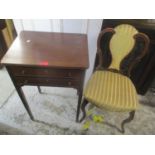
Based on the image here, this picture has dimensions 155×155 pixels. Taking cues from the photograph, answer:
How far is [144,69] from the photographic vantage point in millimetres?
1494

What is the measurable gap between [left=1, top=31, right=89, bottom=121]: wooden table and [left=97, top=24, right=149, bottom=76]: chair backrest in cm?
26

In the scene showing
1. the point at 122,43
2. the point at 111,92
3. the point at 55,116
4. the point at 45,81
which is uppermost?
the point at 122,43

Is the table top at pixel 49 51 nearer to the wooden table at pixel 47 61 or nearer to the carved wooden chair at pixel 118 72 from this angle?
the wooden table at pixel 47 61

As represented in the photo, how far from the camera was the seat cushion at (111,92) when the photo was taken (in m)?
1.09

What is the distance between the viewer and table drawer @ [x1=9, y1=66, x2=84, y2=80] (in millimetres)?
920

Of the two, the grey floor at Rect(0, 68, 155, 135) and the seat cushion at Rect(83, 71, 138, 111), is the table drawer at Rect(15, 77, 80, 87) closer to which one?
the seat cushion at Rect(83, 71, 138, 111)

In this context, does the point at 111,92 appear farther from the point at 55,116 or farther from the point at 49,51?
the point at 55,116

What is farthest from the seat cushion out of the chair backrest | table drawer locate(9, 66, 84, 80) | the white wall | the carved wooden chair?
the white wall

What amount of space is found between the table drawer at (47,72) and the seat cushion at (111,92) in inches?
10.6

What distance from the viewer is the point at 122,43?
119cm

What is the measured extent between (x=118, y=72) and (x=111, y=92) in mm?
268

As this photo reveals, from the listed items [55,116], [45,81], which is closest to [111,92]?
[45,81]
